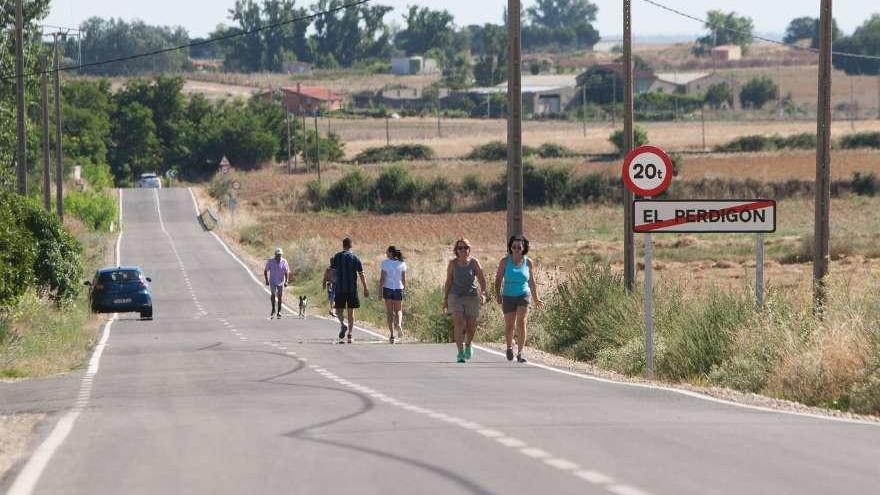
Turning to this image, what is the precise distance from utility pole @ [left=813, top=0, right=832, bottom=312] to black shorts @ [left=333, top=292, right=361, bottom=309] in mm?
8135

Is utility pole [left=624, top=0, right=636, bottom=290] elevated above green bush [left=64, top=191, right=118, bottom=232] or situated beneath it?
elevated above

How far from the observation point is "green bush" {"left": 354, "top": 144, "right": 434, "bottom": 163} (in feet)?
417

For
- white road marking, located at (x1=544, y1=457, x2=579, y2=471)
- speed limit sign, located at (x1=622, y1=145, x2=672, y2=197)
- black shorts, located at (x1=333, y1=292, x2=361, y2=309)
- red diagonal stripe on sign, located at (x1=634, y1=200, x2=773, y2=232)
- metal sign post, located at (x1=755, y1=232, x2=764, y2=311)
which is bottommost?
black shorts, located at (x1=333, y1=292, x2=361, y2=309)

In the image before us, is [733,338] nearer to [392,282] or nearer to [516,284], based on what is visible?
[516,284]

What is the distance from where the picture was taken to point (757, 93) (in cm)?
19138


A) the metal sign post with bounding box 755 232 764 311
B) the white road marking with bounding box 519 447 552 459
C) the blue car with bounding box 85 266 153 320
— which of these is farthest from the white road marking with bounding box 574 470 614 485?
the blue car with bounding box 85 266 153 320

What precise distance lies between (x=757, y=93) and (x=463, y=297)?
176m

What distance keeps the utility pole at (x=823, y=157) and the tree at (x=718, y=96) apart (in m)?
168

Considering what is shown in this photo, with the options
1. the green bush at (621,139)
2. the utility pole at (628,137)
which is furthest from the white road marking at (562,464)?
the green bush at (621,139)

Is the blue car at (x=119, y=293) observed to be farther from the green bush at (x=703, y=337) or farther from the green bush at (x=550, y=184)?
the green bush at (x=550, y=184)

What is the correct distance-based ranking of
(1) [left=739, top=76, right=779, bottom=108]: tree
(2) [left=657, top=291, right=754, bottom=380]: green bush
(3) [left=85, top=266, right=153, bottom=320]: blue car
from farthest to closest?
Answer: (1) [left=739, top=76, right=779, bottom=108]: tree → (3) [left=85, top=266, right=153, bottom=320]: blue car → (2) [left=657, top=291, right=754, bottom=380]: green bush

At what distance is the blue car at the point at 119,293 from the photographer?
132ft

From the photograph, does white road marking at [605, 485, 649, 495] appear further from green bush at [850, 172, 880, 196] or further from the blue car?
green bush at [850, 172, 880, 196]

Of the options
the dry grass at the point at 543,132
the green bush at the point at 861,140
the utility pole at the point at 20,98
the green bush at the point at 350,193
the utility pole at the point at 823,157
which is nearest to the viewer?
the utility pole at the point at 823,157
